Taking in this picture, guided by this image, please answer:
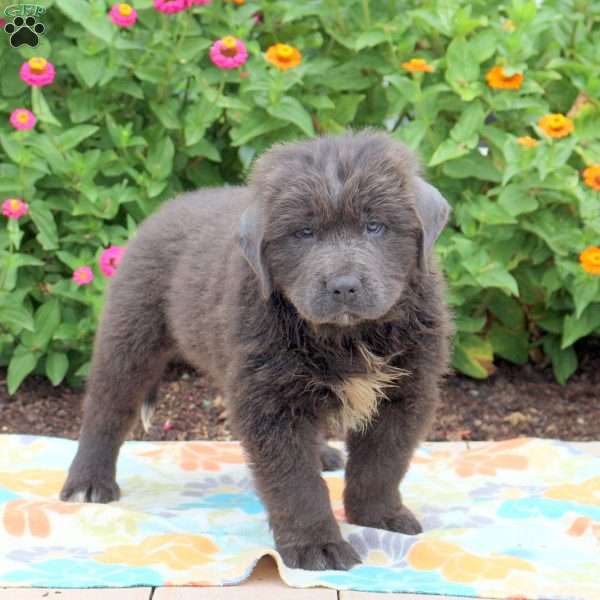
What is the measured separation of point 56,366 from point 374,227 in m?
2.96

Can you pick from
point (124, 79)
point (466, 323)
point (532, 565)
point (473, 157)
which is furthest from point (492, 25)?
point (532, 565)

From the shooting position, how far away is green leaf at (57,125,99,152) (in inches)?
230

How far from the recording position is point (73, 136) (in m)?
5.87

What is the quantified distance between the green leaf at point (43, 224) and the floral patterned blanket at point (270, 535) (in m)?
1.07

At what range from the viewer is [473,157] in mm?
6000

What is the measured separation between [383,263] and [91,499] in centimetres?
192

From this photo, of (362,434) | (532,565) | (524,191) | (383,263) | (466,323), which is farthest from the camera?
(466,323)

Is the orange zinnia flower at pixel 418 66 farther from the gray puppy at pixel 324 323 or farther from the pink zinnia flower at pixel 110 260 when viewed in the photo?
the pink zinnia flower at pixel 110 260

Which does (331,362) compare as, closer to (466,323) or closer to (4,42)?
(466,323)

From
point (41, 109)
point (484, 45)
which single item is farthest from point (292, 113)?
point (41, 109)

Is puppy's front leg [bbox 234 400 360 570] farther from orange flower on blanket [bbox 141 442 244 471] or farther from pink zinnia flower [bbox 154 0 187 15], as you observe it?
pink zinnia flower [bbox 154 0 187 15]

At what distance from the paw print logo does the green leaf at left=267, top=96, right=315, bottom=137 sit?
1399 millimetres

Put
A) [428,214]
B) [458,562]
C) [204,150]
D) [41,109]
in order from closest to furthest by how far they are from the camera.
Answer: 1. [428,214]
2. [458,562]
3. [41,109]
4. [204,150]

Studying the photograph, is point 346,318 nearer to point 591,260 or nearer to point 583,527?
point 583,527
